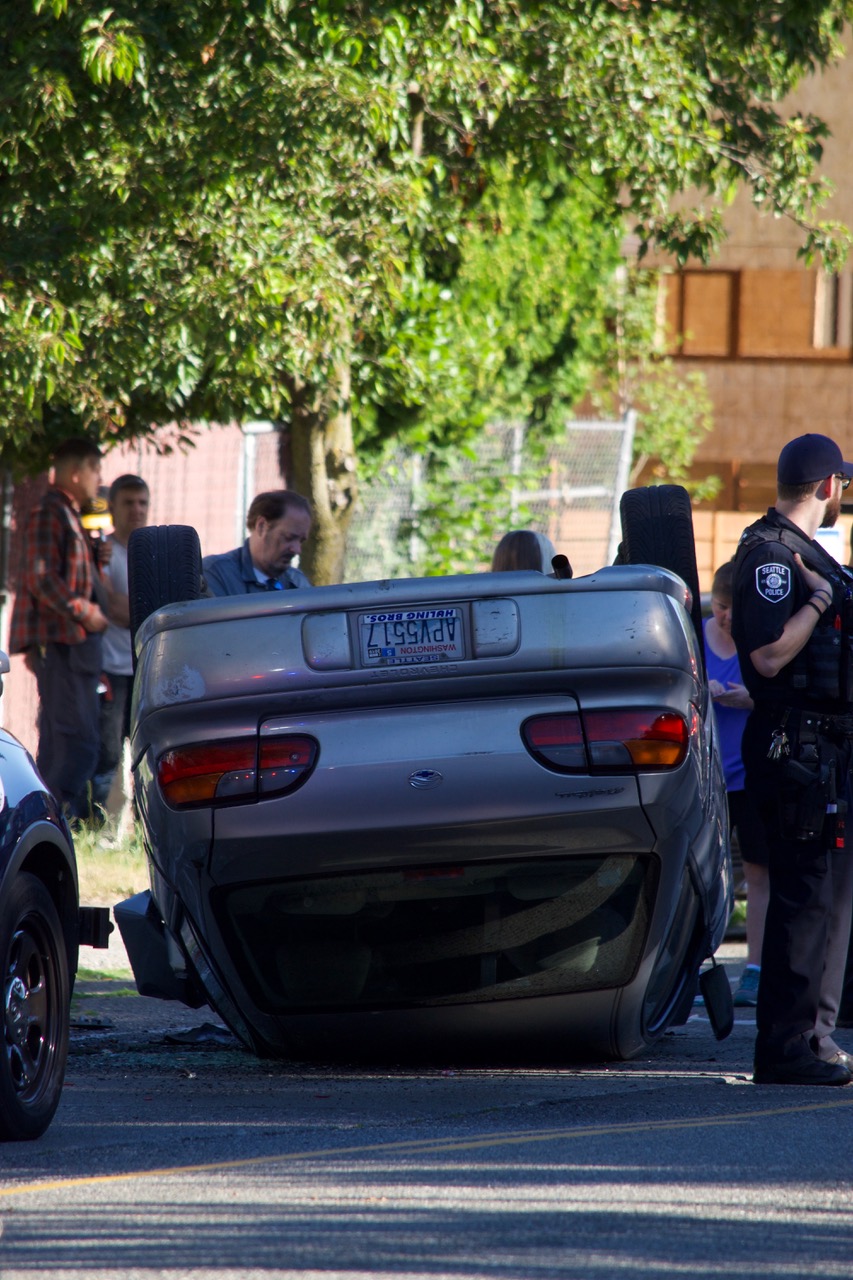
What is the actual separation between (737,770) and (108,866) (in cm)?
344

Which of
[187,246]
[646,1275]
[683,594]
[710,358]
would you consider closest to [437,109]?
[187,246]

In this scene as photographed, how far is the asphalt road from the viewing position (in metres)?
4.15

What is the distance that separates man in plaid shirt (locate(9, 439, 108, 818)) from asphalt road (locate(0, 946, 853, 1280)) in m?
4.46

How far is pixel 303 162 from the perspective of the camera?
10.8m

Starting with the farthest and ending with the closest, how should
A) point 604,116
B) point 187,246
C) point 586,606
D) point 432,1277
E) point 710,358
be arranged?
point 710,358
point 604,116
point 187,246
point 586,606
point 432,1277

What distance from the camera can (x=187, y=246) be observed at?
442 inches

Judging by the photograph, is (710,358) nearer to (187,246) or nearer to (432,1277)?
(187,246)

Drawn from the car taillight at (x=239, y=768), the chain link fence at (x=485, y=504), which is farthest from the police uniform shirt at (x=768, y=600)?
the chain link fence at (x=485, y=504)

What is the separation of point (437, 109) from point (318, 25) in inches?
132

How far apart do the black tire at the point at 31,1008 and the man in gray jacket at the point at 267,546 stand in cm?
264

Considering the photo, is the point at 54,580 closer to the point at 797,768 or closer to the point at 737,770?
the point at 737,770

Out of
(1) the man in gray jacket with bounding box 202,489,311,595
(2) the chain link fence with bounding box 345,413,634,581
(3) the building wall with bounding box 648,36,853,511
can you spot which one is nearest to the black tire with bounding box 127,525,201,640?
(1) the man in gray jacket with bounding box 202,489,311,595

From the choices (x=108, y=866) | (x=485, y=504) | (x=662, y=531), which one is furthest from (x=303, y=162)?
(x=485, y=504)

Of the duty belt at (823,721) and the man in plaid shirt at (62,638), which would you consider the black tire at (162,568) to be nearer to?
the duty belt at (823,721)
